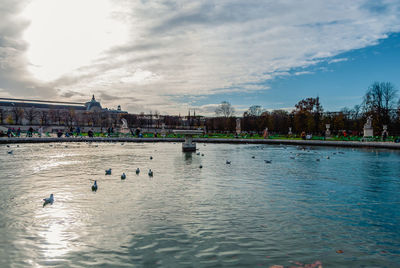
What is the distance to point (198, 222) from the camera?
7160 mm

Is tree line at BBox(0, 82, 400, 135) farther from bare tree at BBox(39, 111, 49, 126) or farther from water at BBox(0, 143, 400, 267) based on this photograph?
water at BBox(0, 143, 400, 267)

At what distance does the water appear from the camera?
5.38 m


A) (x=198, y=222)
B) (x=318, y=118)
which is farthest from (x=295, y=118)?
(x=198, y=222)

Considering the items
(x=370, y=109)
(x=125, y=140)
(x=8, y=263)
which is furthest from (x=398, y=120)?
(x=8, y=263)

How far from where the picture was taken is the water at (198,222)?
5.38 meters

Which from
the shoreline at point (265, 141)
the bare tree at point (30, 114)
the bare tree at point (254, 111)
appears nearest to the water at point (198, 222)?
the shoreline at point (265, 141)

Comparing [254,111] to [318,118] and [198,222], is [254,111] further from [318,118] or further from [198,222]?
[198,222]

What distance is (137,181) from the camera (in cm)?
1226

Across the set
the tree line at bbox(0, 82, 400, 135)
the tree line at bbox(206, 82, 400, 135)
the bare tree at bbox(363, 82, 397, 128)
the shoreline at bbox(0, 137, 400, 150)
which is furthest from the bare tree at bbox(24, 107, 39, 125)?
the bare tree at bbox(363, 82, 397, 128)

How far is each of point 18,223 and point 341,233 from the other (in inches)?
284

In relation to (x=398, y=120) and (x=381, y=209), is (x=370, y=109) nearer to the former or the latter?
(x=398, y=120)

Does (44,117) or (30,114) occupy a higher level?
(30,114)

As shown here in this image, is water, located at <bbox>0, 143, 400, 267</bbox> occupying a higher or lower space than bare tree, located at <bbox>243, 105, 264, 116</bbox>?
lower

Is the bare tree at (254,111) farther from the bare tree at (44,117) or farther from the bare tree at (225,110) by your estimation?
the bare tree at (44,117)
